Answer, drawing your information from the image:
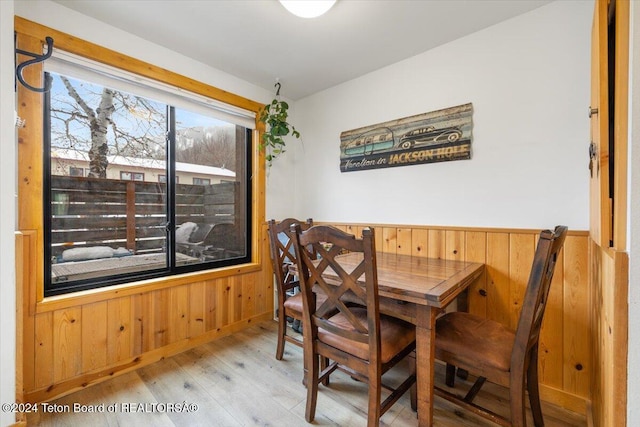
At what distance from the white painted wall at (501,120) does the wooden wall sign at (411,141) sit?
6 centimetres

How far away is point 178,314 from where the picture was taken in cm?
214

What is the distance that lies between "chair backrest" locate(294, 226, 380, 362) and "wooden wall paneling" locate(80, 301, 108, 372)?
1.43 meters

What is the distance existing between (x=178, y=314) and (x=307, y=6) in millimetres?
2334

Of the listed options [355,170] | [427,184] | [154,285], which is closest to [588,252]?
[427,184]

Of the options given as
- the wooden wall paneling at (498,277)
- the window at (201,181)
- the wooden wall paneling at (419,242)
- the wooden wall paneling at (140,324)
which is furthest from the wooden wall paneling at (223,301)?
the wooden wall paneling at (498,277)

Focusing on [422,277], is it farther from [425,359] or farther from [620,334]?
[620,334]

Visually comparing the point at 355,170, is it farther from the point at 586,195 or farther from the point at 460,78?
the point at 586,195

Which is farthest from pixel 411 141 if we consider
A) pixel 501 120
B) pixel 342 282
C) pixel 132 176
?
pixel 132 176

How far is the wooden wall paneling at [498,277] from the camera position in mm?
1757

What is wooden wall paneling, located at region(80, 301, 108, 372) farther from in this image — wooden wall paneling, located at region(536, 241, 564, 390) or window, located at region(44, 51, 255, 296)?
wooden wall paneling, located at region(536, 241, 564, 390)

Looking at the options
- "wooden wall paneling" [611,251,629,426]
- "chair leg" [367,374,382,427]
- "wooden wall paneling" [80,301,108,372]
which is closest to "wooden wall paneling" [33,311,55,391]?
"wooden wall paneling" [80,301,108,372]

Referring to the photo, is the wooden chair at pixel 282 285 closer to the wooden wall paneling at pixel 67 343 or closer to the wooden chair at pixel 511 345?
the wooden chair at pixel 511 345

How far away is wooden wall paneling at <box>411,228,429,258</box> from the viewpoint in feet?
6.86

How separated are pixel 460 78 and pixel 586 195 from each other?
1105mm
